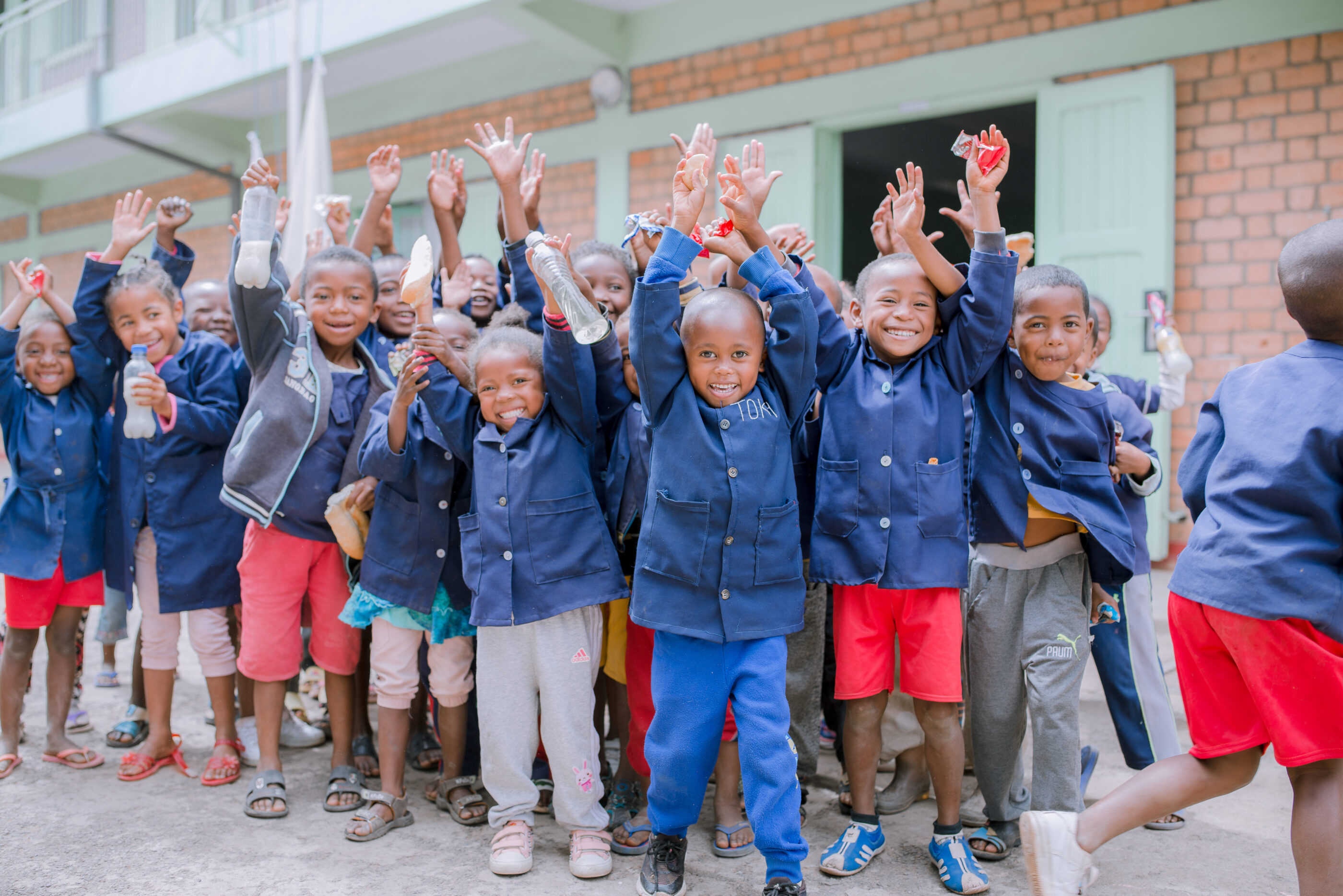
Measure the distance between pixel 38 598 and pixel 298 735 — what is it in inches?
37.8

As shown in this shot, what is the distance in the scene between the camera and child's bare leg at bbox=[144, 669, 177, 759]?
3.09m

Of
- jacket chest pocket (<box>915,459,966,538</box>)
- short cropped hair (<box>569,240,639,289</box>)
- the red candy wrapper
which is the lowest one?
jacket chest pocket (<box>915,459,966,538</box>)

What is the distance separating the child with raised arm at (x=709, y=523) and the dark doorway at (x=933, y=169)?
397 centimetres

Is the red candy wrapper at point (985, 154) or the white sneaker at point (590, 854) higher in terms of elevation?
the red candy wrapper at point (985, 154)

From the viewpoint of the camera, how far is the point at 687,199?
2.23 m

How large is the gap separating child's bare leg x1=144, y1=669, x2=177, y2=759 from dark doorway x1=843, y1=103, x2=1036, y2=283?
478 centimetres

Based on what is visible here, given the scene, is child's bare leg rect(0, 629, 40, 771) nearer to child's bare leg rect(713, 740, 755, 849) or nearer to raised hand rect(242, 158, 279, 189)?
raised hand rect(242, 158, 279, 189)

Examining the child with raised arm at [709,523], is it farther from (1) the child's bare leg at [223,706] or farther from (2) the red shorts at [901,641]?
(1) the child's bare leg at [223,706]

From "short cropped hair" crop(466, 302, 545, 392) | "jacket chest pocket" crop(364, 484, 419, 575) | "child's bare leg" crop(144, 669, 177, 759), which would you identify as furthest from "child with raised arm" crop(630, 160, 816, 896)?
"child's bare leg" crop(144, 669, 177, 759)

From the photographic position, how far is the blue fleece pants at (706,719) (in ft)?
7.18

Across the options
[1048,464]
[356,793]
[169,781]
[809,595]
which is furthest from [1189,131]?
[169,781]

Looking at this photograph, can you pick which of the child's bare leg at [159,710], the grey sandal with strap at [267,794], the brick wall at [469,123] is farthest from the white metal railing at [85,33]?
the grey sandal with strap at [267,794]

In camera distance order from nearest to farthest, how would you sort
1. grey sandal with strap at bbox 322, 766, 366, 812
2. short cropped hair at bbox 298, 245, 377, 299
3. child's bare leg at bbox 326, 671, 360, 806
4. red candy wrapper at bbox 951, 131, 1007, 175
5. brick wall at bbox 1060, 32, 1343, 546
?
red candy wrapper at bbox 951, 131, 1007, 175, grey sandal with strap at bbox 322, 766, 366, 812, child's bare leg at bbox 326, 671, 360, 806, short cropped hair at bbox 298, 245, 377, 299, brick wall at bbox 1060, 32, 1343, 546

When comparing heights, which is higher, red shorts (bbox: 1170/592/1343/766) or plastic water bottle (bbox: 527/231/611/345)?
plastic water bottle (bbox: 527/231/611/345)
